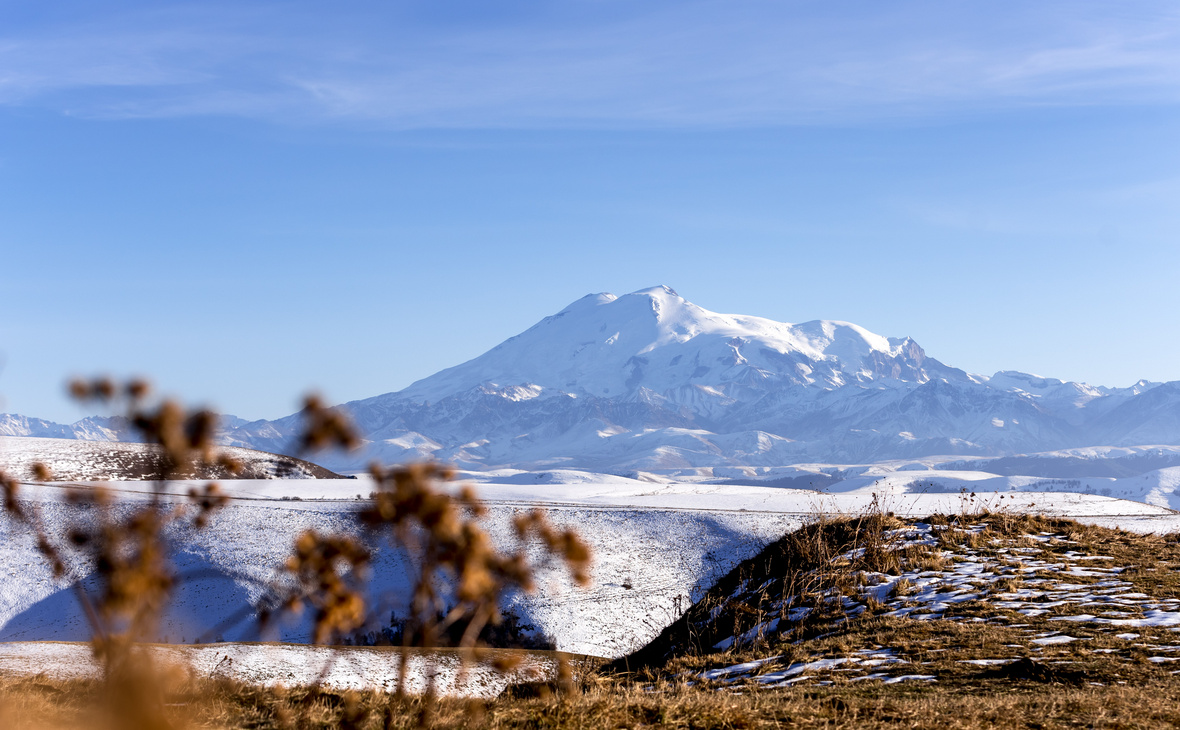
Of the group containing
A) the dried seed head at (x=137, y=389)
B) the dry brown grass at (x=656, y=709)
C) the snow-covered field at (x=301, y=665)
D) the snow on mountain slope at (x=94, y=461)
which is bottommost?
the snow-covered field at (x=301, y=665)

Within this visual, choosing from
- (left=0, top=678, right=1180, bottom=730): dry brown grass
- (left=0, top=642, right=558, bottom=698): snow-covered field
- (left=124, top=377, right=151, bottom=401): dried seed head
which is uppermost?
(left=124, top=377, right=151, bottom=401): dried seed head

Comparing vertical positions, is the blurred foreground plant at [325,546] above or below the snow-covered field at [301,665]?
above

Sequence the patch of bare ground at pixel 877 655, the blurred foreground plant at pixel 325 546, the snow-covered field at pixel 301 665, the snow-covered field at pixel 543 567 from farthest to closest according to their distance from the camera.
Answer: the snow-covered field at pixel 543 567, the snow-covered field at pixel 301 665, the patch of bare ground at pixel 877 655, the blurred foreground plant at pixel 325 546

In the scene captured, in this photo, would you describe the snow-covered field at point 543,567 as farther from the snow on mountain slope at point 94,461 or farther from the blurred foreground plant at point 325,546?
the blurred foreground plant at point 325,546

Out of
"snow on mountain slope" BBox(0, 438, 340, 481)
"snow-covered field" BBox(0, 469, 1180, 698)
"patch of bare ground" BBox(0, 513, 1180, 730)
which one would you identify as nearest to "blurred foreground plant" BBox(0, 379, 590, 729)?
"patch of bare ground" BBox(0, 513, 1180, 730)

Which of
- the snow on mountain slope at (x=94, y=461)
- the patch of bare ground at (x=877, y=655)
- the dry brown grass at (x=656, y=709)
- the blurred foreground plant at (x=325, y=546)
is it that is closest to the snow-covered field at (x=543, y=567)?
the patch of bare ground at (x=877, y=655)

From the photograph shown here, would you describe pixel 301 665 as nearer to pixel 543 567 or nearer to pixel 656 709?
pixel 543 567

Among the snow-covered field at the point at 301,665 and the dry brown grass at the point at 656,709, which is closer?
the dry brown grass at the point at 656,709

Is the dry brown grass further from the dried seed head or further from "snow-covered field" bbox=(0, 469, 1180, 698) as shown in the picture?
"snow-covered field" bbox=(0, 469, 1180, 698)

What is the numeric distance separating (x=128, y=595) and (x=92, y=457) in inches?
831

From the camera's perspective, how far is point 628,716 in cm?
554

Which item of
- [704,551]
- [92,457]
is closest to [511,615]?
[704,551]

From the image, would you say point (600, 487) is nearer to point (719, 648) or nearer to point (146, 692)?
point (719, 648)

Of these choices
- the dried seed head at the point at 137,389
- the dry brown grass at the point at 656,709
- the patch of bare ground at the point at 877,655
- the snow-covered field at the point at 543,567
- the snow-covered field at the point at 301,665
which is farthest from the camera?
the snow-covered field at the point at 543,567
